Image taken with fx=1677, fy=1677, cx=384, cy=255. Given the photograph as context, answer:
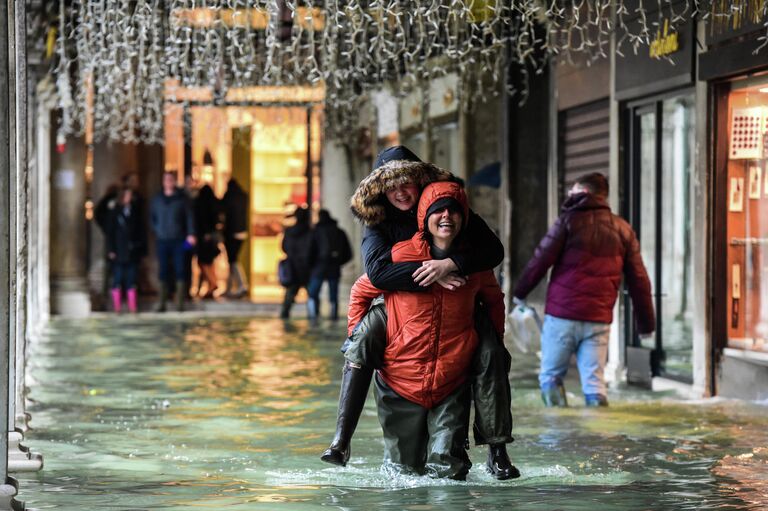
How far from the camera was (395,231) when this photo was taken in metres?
8.37

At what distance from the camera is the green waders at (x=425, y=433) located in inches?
325

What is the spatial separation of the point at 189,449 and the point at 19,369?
1338mm

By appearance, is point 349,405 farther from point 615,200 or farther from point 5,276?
point 615,200

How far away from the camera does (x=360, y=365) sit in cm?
833

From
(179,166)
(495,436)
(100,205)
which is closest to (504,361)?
(495,436)

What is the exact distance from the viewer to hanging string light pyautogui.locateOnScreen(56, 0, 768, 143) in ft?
Answer: 38.0

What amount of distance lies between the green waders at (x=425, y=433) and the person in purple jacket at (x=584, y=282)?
373 cm

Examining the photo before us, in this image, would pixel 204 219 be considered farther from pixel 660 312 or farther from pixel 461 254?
pixel 461 254

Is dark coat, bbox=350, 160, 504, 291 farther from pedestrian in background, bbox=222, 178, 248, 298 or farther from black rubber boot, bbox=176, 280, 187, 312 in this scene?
pedestrian in background, bbox=222, 178, 248, 298

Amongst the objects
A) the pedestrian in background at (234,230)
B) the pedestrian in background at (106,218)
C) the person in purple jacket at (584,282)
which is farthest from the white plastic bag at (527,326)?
the pedestrian in background at (234,230)

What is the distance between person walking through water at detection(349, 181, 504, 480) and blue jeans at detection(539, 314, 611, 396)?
368 centimetres

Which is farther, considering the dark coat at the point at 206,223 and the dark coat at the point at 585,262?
the dark coat at the point at 206,223

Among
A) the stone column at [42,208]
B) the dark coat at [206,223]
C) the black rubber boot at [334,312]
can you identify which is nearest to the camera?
the stone column at [42,208]

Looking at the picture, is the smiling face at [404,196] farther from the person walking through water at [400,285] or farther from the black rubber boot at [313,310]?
the black rubber boot at [313,310]
